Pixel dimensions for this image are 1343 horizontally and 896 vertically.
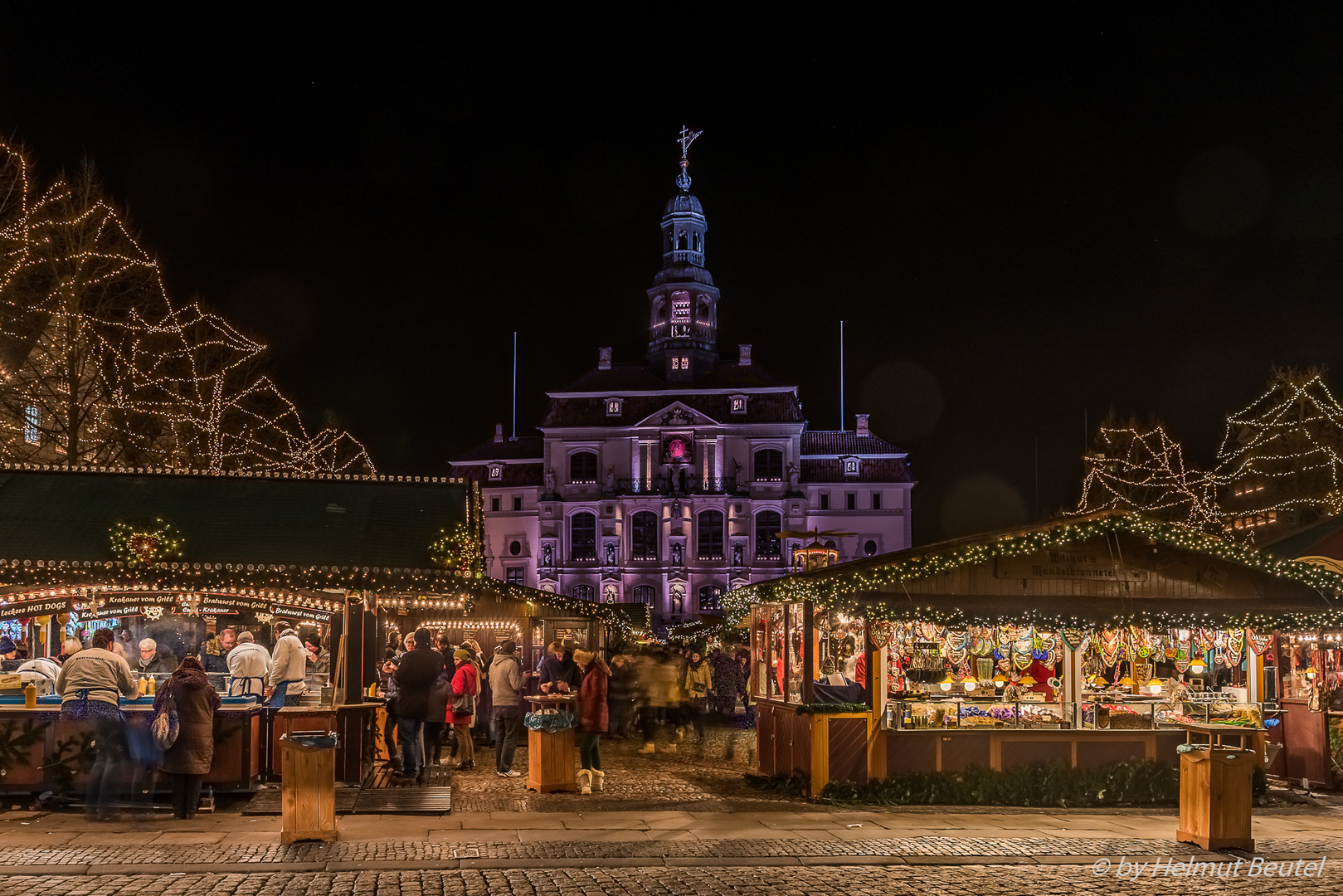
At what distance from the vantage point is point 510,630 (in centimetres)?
2403

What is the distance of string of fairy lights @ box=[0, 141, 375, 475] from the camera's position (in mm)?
21016

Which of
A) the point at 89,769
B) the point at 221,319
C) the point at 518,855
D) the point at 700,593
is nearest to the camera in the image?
the point at 518,855

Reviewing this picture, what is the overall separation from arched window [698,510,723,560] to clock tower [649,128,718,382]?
7.79 metres

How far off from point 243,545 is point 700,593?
51.3 meters

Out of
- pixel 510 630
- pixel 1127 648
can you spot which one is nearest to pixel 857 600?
pixel 1127 648

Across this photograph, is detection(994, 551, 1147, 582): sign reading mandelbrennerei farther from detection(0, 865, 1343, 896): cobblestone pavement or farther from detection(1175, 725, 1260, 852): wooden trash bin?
detection(0, 865, 1343, 896): cobblestone pavement

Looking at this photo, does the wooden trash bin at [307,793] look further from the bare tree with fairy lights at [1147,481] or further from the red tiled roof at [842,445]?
the red tiled roof at [842,445]

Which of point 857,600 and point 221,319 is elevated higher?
point 221,319

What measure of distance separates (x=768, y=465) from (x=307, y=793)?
2260 inches

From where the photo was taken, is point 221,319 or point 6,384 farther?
point 221,319

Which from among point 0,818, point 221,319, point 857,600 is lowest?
point 0,818

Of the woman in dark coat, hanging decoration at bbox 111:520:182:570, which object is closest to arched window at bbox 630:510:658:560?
hanging decoration at bbox 111:520:182:570

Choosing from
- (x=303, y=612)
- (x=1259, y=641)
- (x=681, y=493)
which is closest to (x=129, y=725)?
(x=303, y=612)

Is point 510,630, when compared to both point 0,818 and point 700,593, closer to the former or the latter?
point 0,818
